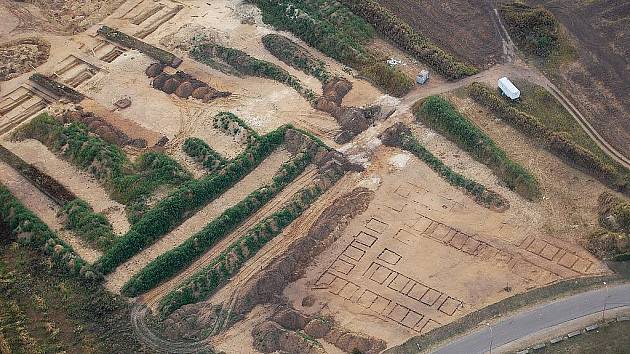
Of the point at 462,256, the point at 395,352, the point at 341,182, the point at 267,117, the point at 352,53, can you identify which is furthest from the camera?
the point at 352,53

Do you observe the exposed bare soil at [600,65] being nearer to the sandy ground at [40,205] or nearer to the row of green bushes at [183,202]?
the row of green bushes at [183,202]

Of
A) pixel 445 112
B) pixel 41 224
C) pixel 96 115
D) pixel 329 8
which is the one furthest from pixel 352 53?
pixel 41 224

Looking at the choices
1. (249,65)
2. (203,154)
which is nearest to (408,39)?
(249,65)

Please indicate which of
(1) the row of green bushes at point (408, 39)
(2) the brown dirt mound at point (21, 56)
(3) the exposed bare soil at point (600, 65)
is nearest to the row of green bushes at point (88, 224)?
(2) the brown dirt mound at point (21, 56)

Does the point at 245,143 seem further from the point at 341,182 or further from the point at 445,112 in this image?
the point at 445,112

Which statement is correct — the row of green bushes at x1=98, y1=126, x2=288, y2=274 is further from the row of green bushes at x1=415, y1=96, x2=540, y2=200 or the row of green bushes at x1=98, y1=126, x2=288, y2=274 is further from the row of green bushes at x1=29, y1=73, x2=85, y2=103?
the row of green bushes at x1=29, y1=73, x2=85, y2=103

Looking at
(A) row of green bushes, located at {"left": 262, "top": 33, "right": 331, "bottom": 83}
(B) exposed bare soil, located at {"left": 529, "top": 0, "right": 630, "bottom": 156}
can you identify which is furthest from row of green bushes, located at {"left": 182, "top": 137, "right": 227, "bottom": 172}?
(B) exposed bare soil, located at {"left": 529, "top": 0, "right": 630, "bottom": 156}
